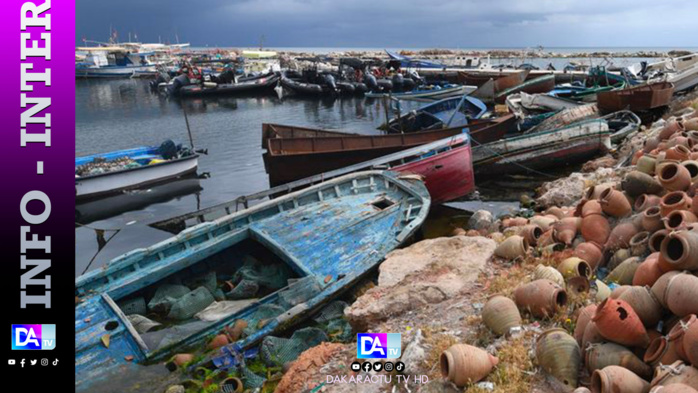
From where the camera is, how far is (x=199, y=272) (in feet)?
30.0

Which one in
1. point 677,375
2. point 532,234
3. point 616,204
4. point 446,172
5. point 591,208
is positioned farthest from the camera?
point 446,172

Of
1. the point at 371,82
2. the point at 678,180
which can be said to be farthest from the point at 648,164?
the point at 371,82

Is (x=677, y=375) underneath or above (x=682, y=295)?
underneath

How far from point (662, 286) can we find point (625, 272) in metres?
1.39

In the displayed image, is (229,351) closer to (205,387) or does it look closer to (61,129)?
(205,387)

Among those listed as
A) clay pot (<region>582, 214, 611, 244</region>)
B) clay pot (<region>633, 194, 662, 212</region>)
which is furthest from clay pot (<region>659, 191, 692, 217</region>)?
clay pot (<region>582, 214, 611, 244</region>)

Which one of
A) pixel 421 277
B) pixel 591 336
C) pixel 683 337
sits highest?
pixel 683 337

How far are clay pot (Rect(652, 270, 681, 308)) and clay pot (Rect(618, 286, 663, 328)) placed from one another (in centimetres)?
Answer: 4

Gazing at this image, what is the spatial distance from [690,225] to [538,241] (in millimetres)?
2584

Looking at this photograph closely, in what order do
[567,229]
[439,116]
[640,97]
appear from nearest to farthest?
[567,229]
[640,97]
[439,116]

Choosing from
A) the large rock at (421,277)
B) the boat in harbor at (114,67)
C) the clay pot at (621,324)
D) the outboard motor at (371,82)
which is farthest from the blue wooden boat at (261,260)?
the boat in harbor at (114,67)

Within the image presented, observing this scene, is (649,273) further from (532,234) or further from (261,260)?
(261,260)

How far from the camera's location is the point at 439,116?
20.9m

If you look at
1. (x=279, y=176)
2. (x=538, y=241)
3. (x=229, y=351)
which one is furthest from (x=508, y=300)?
(x=279, y=176)
